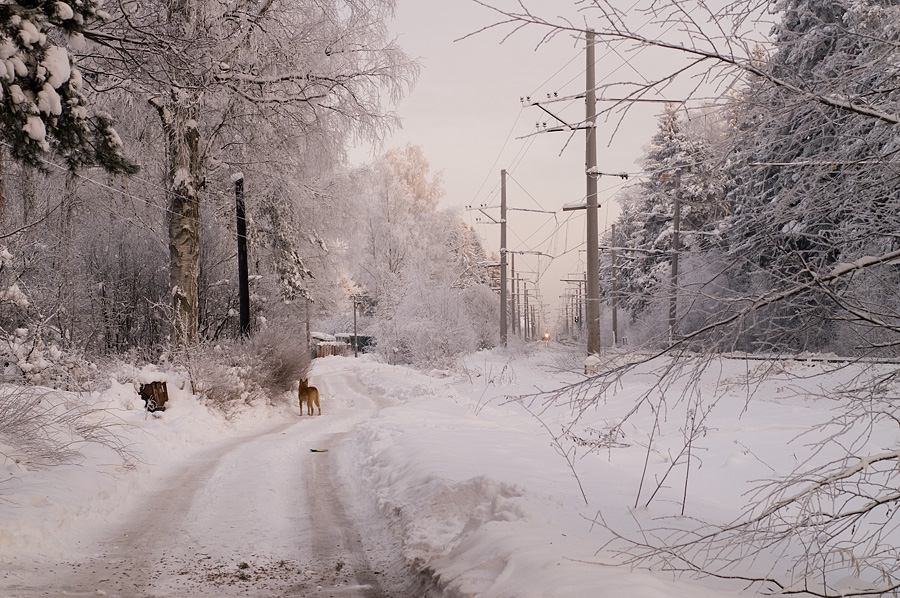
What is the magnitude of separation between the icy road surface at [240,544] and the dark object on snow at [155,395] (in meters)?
3.58

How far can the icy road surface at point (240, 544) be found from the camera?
4746mm

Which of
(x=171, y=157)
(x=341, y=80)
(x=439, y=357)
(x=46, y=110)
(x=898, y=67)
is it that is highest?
(x=341, y=80)

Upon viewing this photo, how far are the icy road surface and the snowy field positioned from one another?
39 mm

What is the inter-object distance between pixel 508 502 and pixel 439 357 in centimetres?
2414

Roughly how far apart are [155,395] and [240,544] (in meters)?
8.11

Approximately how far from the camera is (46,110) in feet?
18.0

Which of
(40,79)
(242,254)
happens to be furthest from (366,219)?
(40,79)

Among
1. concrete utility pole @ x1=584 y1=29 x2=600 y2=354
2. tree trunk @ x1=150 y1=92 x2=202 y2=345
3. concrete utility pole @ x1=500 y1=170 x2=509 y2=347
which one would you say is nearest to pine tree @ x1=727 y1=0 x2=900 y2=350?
concrete utility pole @ x1=584 y1=29 x2=600 y2=354

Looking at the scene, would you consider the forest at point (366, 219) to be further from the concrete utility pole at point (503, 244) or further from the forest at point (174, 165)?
the concrete utility pole at point (503, 244)

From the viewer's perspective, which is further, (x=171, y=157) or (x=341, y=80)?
(x=171, y=157)

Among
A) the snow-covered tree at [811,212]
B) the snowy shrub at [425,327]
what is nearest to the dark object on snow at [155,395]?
the snow-covered tree at [811,212]

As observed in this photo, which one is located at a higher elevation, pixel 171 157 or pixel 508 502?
pixel 171 157

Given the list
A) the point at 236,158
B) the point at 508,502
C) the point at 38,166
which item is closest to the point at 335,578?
the point at 508,502

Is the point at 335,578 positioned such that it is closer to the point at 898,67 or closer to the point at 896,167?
the point at 896,167
